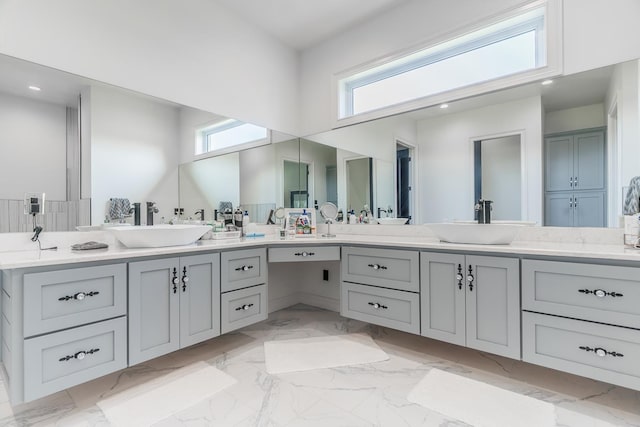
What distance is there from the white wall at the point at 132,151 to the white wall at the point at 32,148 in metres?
0.17

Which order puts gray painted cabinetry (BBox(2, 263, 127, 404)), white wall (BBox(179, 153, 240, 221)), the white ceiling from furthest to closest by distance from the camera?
the white ceiling, white wall (BBox(179, 153, 240, 221)), gray painted cabinetry (BBox(2, 263, 127, 404))

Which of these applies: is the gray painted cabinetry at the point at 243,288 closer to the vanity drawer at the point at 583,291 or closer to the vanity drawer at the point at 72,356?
the vanity drawer at the point at 72,356

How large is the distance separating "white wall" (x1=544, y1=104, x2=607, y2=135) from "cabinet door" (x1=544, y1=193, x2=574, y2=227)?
424mm

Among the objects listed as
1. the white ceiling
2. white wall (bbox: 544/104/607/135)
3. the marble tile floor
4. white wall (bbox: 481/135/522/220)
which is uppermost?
the white ceiling

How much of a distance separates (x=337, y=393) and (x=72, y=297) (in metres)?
1.44

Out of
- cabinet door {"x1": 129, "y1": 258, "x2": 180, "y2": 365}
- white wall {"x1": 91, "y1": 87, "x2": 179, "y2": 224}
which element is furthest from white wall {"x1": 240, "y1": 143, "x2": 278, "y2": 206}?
cabinet door {"x1": 129, "y1": 258, "x2": 180, "y2": 365}

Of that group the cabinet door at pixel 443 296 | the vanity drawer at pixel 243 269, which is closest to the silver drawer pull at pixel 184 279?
the vanity drawer at pixel 243 269

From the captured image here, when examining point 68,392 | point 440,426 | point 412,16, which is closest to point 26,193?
point 68,392

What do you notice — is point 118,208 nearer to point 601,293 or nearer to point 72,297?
point 72,297

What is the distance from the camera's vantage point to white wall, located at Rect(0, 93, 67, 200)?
5.50 feet

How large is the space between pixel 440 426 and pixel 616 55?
91.1 inches

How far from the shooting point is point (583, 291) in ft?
4.94

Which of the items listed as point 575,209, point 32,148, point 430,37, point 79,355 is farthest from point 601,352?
point 32,148

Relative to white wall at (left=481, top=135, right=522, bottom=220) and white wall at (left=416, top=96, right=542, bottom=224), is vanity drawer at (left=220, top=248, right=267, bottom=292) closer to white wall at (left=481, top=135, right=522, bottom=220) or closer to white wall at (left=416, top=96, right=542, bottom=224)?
white wall at (left=416, top=96, right=542, bottom=224)
